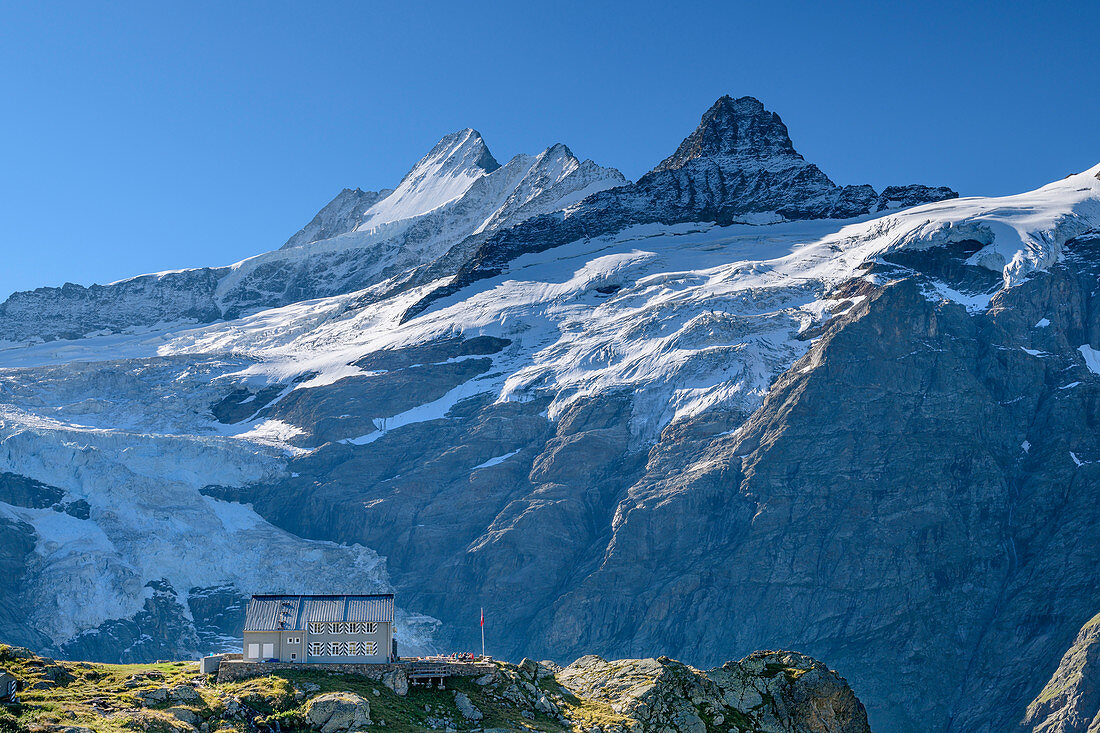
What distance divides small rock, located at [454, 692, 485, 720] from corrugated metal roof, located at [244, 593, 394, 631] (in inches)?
432

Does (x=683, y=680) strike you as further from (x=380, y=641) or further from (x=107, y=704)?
(x=107, y=704)

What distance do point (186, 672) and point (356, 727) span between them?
1738 centimetres

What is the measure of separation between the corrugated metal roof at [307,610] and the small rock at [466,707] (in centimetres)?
1098

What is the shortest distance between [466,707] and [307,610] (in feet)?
54.1

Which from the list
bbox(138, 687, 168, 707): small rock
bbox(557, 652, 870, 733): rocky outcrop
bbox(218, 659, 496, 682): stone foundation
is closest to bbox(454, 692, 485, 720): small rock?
bbox(218, 659, 496, 682): stone foundation

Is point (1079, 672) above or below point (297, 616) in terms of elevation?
below

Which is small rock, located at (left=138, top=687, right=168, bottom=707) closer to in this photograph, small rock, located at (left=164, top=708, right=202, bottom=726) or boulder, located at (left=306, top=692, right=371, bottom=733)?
small rock, located at (left=164, top=708, right=202, bottom=726)

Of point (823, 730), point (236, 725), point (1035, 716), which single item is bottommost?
point (1035, 716)

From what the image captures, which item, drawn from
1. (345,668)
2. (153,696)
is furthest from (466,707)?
(153,696)

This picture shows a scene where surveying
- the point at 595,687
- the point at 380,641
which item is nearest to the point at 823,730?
the point at 595,687

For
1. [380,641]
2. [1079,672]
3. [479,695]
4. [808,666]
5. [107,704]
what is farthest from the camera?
[1079,672]

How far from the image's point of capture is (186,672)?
314 ft

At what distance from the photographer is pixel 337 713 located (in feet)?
281

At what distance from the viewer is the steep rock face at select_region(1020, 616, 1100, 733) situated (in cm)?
18262
